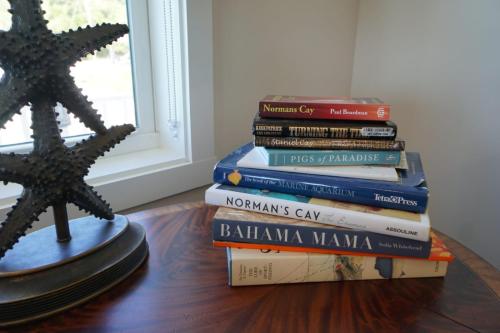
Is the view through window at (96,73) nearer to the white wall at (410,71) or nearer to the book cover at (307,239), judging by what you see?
the white wall at (410,71)

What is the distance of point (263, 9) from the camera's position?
1086 mm

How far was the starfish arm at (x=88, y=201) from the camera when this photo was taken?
513 millimetres

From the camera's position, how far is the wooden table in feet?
1.48

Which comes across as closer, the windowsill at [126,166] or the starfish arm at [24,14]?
the starfish arm at [24,14]

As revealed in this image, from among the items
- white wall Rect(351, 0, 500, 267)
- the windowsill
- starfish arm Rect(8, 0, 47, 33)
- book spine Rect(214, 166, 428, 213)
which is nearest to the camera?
starfish arm Rect(8, 0, 47, 33)

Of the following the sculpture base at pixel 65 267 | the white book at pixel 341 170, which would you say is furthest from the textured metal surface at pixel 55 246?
the white book at pixel 341 170

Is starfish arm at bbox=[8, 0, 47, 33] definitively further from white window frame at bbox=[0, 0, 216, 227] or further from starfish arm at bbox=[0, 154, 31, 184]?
white window frame at bbox=[0, 0, 216, 227]

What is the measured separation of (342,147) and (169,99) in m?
0.60

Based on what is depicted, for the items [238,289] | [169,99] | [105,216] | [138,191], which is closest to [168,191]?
[138,191]

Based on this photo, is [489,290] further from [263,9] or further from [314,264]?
[263,9]

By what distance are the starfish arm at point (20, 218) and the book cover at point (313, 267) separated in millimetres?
260

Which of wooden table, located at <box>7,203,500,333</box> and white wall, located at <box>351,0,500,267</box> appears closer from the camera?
wooden table, located at <box>7,203,500,333</box>

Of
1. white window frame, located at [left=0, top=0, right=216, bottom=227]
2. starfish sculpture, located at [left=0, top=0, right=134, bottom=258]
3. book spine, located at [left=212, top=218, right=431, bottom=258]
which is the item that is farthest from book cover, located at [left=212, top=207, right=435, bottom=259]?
white window frame, located at [left=0, top=0, right=216, bottom=227]

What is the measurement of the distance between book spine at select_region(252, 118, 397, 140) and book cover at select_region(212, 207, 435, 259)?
0.47 ft
